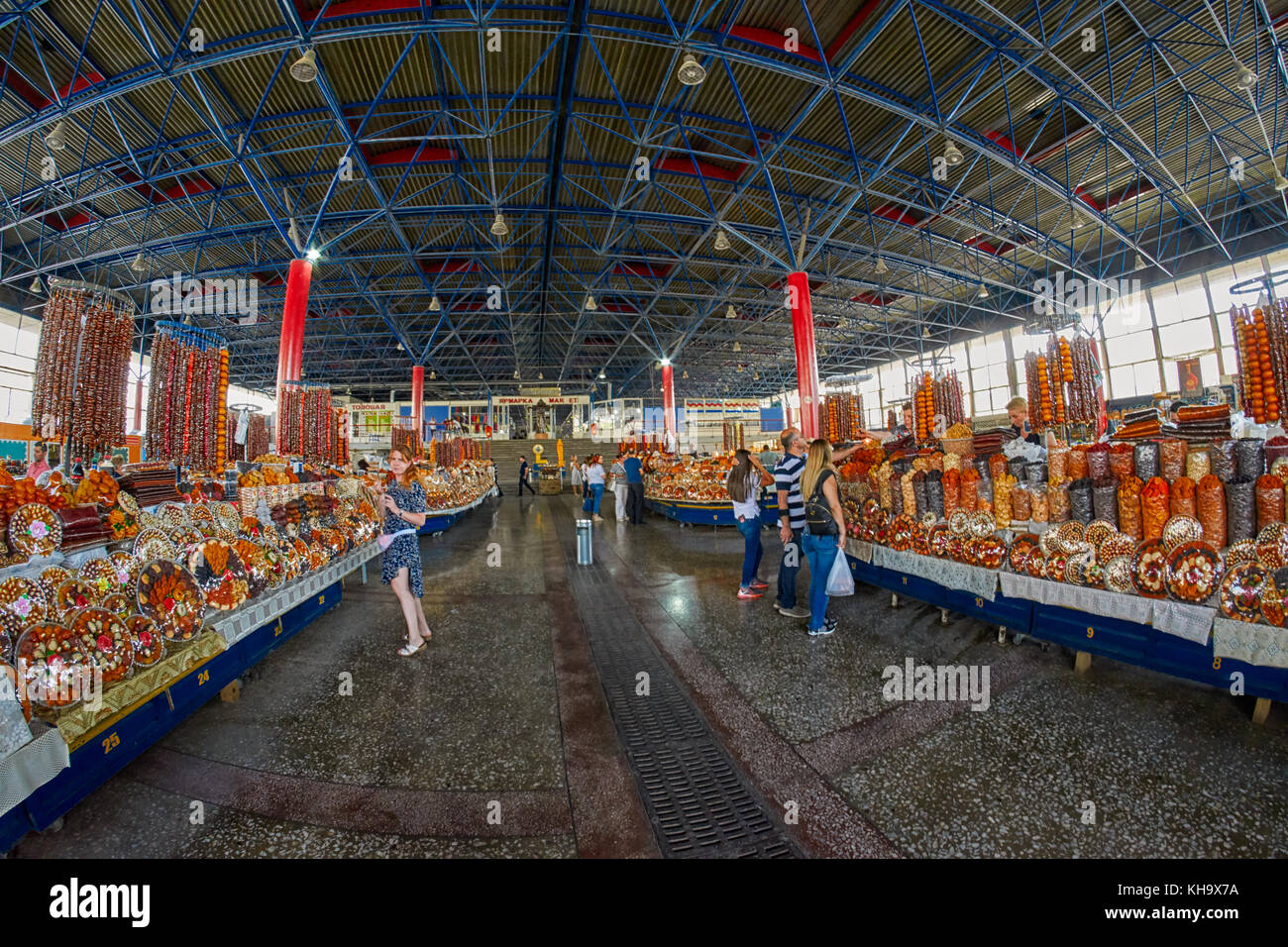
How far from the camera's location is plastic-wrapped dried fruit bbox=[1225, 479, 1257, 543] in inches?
114

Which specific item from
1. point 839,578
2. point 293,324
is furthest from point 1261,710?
point 293,324

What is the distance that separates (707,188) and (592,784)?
44.0 feet

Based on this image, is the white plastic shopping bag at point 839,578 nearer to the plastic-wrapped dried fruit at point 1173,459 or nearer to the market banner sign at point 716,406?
the plastic-wrapped dried fruit at point 1173,459

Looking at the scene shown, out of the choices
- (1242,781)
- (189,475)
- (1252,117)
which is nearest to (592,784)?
(1242,781)

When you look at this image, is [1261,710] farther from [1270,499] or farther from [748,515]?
[748,515]

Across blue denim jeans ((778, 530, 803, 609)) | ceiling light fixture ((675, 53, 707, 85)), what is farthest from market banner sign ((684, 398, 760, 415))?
blue denim jeans ((778, 530, 803, 609))

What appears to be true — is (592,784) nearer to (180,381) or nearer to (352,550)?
(352,550)

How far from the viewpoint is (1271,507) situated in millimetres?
2814

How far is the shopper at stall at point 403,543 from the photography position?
3721mm

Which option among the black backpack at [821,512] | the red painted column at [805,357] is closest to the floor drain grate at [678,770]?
the black backpack at [821,512]

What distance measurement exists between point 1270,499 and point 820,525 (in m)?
2.51

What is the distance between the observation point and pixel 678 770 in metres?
2.38

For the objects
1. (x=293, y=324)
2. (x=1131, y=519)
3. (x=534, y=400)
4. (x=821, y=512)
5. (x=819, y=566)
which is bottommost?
(x=819, y=566)

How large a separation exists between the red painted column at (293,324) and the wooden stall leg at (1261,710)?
1325cm
